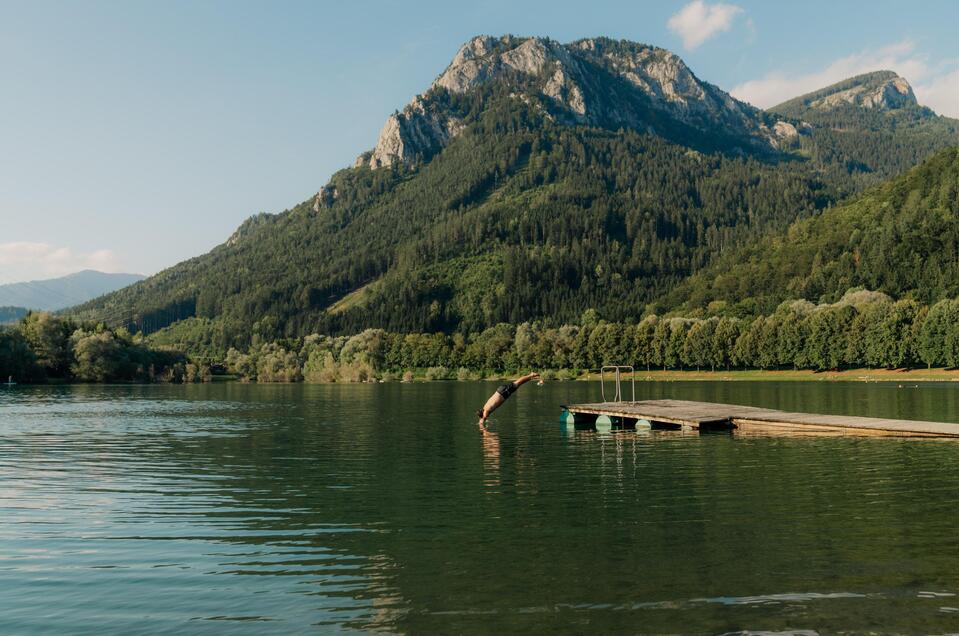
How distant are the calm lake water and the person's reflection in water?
0.32 m

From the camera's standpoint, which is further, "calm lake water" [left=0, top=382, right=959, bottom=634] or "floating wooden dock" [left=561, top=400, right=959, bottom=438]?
"floating wooden dock" [left=561, top=400, right=959, bottom=438]

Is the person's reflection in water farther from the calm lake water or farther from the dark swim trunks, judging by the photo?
the dark swim trunks

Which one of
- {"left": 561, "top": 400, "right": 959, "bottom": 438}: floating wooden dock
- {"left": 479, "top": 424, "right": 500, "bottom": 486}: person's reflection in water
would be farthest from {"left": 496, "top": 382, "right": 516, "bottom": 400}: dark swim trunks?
{"left": 479, "top": 424, "right": 500, "bottom": 486}: person's reflection in water

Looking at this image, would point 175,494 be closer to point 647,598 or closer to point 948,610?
point 647,598

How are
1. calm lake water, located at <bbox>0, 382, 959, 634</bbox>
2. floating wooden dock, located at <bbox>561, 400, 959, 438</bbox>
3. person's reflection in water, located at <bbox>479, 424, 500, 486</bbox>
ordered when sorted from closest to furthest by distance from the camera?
calm lake water, located at <bbox>0, 382, 959, 634</bbox>
person's reflection in water, located at <bbox>479, 424, 500, 486</bbox>
floating wooden dock, located at <bbox>561, 400, 959, 438</bbox>

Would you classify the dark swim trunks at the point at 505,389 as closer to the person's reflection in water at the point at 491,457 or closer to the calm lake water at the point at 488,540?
the person's reflection in water at the point at 491,457

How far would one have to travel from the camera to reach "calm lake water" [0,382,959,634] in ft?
61.8

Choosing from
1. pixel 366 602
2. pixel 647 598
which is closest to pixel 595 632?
pixel 647 598

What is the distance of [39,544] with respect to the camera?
27.6 meters

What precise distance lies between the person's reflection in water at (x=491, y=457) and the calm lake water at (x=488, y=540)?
32 centimetres

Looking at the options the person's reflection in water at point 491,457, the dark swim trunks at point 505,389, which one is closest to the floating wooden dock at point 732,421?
the dark swim trunks at point 505,389

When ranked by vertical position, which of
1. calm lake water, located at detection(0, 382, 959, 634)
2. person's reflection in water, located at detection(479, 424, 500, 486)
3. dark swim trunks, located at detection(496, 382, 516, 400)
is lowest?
person's reflection in water, located at detection(479, 424, 500, 486)

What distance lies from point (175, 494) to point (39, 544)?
34.7 feet

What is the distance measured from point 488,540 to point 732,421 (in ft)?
158
